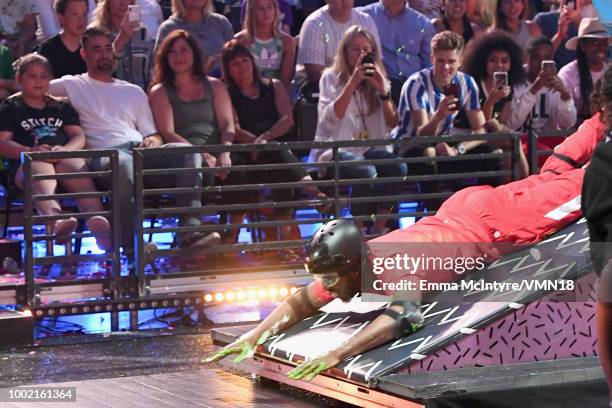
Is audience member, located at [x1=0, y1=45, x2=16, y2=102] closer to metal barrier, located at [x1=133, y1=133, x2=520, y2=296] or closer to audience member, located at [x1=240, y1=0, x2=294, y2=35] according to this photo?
metal barrier, located at [x1=133, y1=133, x2=520, y2=296]

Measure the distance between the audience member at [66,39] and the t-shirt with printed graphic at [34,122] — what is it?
51cm

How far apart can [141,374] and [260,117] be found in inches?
116

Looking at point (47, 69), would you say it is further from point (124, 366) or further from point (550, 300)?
point (550, 300)

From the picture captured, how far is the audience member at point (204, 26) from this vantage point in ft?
31.3

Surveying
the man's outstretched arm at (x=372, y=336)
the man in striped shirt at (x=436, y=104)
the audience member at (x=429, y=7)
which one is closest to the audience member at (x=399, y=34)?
the audience member at (x=429, y=7)

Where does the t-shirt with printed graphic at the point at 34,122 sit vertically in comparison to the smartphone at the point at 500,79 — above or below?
below

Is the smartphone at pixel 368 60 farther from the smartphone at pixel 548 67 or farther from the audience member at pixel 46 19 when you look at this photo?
the audience member at pixel 46 19

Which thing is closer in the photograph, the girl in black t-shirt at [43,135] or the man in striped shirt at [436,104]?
the girl in black t-shirt at [43,135]

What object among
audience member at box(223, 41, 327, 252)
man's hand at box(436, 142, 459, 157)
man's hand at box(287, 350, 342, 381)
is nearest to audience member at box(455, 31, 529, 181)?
man's hand at box(436, 142, 459, 157)

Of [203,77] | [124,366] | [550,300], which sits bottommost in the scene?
[124,366]

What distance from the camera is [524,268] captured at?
6.24 meters

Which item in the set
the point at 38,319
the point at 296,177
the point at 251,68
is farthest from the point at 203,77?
the point at 38,319

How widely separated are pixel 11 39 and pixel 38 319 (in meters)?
2.26

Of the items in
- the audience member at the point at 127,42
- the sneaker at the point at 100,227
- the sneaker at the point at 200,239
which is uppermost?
the audience member at the point at 127,42
